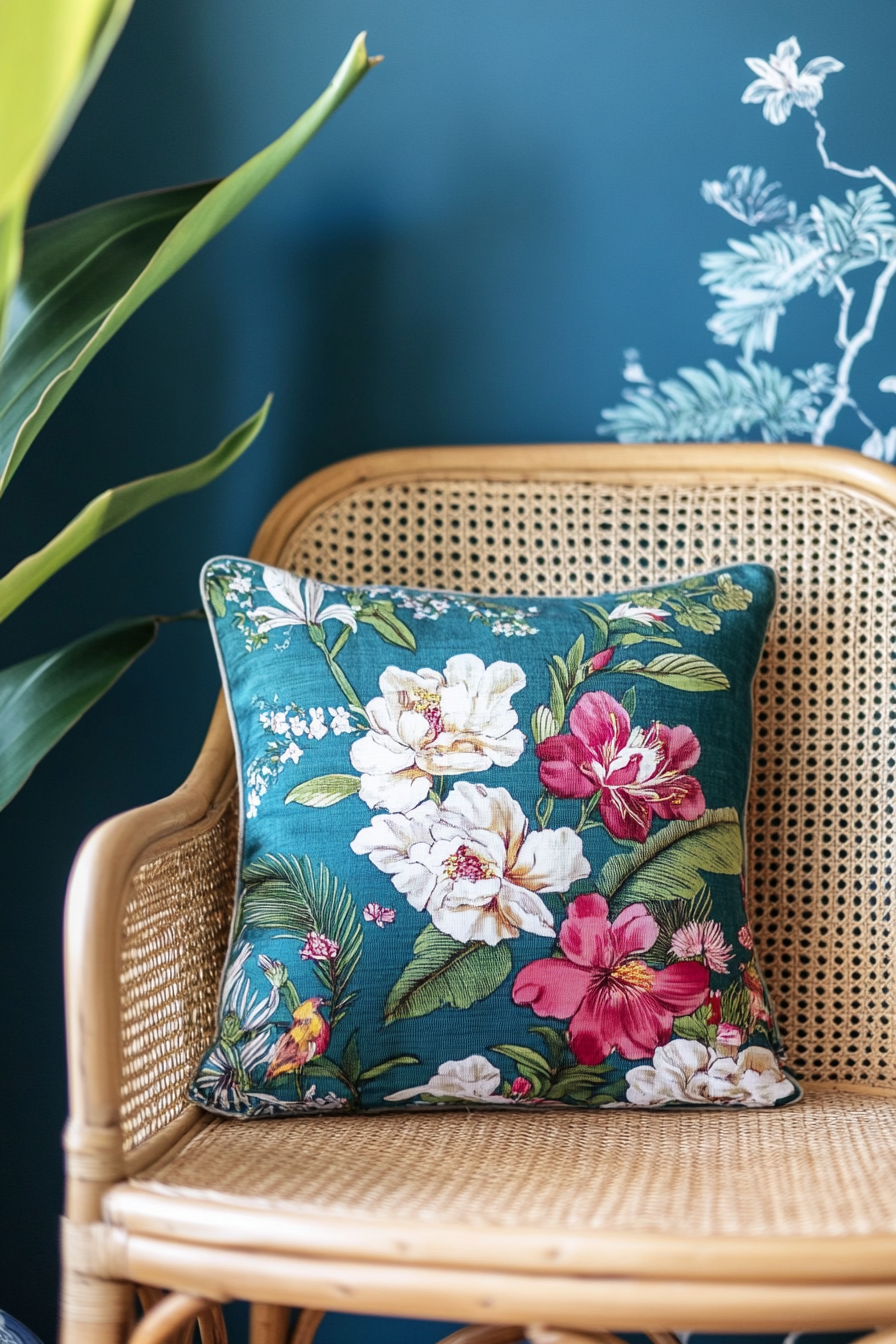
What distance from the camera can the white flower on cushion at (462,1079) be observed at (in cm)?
77

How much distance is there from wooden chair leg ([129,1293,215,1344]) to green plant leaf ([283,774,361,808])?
0.32 metres

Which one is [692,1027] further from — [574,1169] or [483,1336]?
[483,1336]

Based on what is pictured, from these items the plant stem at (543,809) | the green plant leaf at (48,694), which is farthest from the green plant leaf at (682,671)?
the green plant leaf at (48,694)

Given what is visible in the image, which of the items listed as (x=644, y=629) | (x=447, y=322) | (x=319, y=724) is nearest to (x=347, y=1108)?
(x=319, y=724)

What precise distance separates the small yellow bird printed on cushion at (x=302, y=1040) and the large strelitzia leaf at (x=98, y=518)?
0.34 metres

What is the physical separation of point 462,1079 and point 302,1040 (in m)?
0.12

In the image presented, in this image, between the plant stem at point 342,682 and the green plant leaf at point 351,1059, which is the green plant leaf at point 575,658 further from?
the green plant leaf at point 351,1059

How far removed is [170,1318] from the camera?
61 centimetres

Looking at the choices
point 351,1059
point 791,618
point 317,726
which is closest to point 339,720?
→ point 317,726

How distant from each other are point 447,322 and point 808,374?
1.21ft

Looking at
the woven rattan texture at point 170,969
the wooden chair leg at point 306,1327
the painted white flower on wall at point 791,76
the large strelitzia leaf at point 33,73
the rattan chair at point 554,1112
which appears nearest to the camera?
the large strelitzia leaf at point 33,73

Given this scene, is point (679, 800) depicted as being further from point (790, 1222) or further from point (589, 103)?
point (589, 103)

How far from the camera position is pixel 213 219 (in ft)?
2.70

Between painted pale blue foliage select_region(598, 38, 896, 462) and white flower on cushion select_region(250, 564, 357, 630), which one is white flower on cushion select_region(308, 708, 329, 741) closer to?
white flower on cushion select_region(250, 564, 357, 630)
